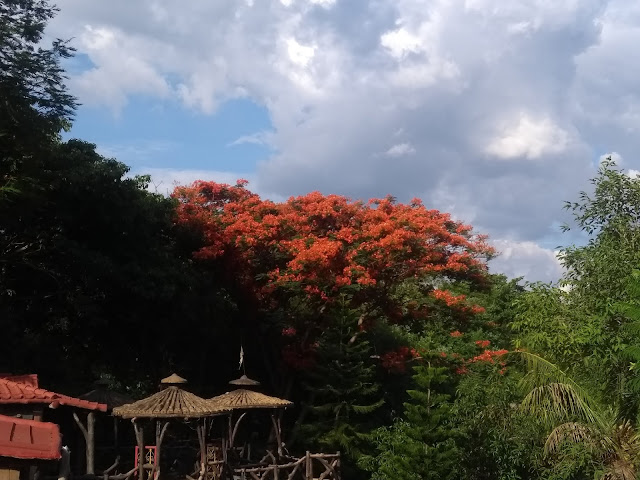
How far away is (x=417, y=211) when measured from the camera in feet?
66.9

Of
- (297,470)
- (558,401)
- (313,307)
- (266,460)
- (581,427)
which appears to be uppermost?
(313,307)

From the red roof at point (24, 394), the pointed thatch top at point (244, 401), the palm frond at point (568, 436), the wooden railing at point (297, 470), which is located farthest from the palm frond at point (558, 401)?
the red roof at point (24, 394)

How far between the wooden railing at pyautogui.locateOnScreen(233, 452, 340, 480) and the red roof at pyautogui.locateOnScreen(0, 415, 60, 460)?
43.2 feet

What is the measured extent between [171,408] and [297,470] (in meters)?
4.71

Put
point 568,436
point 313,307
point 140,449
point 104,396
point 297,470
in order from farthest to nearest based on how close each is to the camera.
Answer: point 313,307, point 297,470, point 104,396, point 568,436, point 140,449

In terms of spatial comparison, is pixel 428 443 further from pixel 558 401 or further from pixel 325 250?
pixel 325 250

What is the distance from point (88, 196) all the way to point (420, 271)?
8.72m

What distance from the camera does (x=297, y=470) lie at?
702 inches

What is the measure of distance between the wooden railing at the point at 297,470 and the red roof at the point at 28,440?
13.2 meters

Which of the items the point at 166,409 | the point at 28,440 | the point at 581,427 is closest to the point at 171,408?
the point at 166,409

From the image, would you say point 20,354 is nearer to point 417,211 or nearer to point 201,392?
point 201,392

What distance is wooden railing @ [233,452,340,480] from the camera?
53.9 feet

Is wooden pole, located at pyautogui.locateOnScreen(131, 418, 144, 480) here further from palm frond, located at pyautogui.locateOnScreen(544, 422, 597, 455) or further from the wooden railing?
palm frond, located at pyautogui.locateOnScreen(544, 422, 597, 455)

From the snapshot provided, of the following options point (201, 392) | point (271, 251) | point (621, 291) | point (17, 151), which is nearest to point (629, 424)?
point (621, 291)
